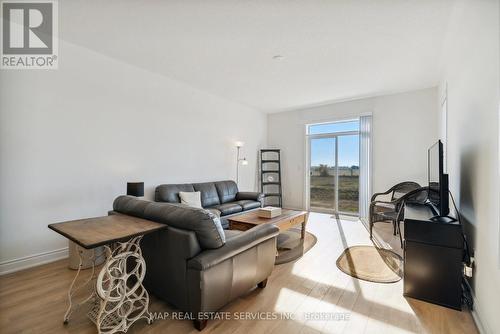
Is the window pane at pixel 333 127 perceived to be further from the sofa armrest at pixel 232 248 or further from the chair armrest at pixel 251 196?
the sofa armrest at pixel 232 248

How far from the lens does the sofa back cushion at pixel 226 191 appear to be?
15.5 feet

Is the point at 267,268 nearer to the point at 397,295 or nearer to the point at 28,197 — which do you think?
the point at 397,295

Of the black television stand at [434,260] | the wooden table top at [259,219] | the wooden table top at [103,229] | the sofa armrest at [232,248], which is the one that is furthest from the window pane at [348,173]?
the wooden table top at [103,229]

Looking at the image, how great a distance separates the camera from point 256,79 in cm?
416

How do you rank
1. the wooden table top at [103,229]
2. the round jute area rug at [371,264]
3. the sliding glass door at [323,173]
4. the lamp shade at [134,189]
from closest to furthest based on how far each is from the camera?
the wooden table top at [103,229] → the round jute area rug at [371,264] → the lamp shade at [134,189] → the sliding glass door at [323,173]

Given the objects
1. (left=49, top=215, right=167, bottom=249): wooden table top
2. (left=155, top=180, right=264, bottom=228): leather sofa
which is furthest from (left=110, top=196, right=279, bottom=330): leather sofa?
(left=155, top=180, right=264, bottom=228): leather sofa

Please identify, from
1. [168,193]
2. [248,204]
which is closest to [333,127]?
[248,204]

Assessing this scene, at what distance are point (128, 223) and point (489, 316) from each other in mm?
2612

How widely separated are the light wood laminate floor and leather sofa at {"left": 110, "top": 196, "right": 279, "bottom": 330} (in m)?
0.20

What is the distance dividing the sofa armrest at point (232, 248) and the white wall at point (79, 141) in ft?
7.73

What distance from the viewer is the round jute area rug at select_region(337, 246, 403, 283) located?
98.7 inches

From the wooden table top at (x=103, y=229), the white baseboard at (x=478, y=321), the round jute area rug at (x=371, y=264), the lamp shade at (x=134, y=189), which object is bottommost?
the round jute area rug at (x=371, y=264)

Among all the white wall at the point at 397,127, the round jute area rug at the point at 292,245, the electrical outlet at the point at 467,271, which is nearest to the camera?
the electrical outlet at the point at 467,271

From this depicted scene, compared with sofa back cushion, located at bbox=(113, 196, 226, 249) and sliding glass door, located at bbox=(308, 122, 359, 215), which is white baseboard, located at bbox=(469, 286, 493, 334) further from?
sliding glass door, located at bbox=(308, 122, 359, 215)
